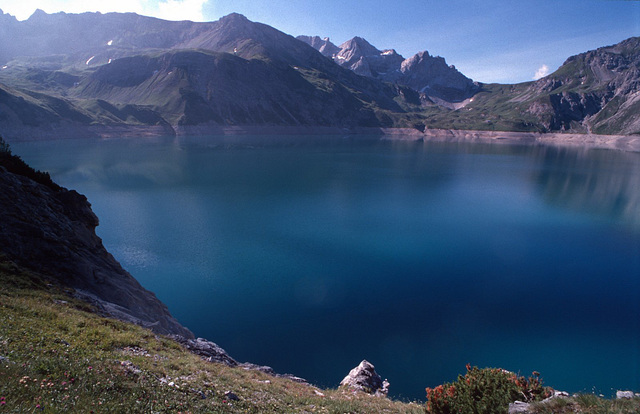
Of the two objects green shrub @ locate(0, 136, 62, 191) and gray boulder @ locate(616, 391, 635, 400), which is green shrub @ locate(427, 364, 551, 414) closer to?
gray boulder @ locate(616, 391, 635, 400)

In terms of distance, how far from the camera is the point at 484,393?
10.5 metres

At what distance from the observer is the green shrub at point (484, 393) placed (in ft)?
32.6

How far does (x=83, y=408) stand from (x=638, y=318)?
36.1 meters

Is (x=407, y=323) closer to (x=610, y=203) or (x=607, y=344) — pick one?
(x=607, y=344)

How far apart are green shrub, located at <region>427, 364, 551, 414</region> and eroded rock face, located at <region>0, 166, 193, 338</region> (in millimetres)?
12484

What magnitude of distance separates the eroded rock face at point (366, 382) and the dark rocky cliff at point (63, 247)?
9436mm

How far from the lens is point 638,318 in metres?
26.9

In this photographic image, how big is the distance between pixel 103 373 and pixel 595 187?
96951 mm

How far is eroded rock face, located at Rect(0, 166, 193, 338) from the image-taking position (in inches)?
622

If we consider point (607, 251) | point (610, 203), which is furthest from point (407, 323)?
point (610, 203)

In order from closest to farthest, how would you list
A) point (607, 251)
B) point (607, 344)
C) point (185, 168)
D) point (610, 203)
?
1. point (607, 344)
2. point (607, 251)
3. point (610, 203)
4. point (185, 168)

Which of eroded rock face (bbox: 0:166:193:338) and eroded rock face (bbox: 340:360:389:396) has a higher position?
eroded rock face (bbox: 0:166:193:338)

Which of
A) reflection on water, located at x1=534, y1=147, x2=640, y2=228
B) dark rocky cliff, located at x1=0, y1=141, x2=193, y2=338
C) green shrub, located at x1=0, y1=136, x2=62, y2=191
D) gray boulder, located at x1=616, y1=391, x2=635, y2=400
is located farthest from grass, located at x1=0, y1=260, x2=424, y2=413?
reflection on water, located at x1=534, y1=147, x2=640, y2=228

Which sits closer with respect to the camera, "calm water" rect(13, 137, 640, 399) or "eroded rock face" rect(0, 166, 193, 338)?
"eroded rock face" rect(0, 166, 193, 338)
